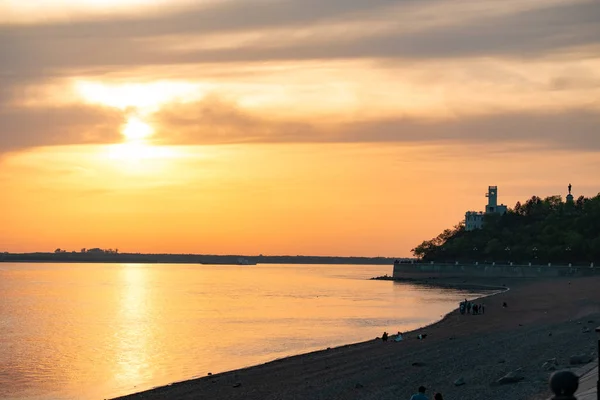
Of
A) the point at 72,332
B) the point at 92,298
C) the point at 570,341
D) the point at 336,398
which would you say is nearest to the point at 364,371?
the point at 336,398

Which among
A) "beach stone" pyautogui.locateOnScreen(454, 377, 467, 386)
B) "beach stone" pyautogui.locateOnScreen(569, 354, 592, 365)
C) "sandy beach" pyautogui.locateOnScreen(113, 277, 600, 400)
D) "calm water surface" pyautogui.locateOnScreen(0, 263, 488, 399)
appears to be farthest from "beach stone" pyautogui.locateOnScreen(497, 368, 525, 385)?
"calm water surface" pyautogui.locateOnScreen(0, 263, 488, 399)

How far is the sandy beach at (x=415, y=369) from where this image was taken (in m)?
33.5

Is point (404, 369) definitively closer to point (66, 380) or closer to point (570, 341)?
point (570, 341)

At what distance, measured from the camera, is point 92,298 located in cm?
16712

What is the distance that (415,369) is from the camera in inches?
1581

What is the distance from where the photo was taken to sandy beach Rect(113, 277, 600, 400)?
3347 centimetres

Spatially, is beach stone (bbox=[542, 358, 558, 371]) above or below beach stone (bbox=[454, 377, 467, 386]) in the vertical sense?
above

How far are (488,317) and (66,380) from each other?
40112 millimetres

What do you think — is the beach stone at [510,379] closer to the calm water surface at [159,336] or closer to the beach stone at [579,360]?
the beach stone at [579,360]

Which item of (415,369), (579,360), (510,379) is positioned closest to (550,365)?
(579,360)

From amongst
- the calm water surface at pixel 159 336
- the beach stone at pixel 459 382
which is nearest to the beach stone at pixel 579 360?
the beach stone at pixel 459 382

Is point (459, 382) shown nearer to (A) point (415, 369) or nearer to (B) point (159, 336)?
(A) point (415, 369)

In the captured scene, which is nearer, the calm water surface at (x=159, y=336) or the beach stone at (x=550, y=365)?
the beach stone at (x=550, y=365)

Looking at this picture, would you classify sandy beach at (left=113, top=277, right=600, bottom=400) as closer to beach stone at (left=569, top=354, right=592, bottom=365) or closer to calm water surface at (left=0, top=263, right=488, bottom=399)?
beach stone at (left=569, top=354, right=592, bottom=365)
